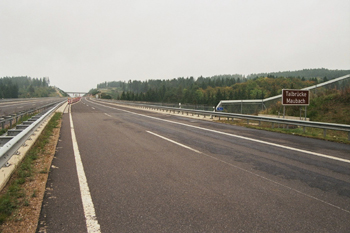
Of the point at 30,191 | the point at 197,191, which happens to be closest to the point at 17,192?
the point at 30,191

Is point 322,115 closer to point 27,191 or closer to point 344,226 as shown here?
point 344,226

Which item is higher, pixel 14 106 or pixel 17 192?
pixel 14 106

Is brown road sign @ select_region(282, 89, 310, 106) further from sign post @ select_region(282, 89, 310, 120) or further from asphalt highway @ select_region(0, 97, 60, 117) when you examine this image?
asphalt highway @ select_region(0, 97, 60, 117)

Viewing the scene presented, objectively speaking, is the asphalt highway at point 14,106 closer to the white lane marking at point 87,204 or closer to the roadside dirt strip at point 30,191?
the roadside dirt strip at point 30,191

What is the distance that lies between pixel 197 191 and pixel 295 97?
13.0 m

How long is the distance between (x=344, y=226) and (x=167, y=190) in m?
2.68

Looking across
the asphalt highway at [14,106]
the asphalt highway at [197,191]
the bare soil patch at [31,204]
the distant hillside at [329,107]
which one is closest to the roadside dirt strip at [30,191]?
the bare soil patch at [31,204]

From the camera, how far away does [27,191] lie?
401cm

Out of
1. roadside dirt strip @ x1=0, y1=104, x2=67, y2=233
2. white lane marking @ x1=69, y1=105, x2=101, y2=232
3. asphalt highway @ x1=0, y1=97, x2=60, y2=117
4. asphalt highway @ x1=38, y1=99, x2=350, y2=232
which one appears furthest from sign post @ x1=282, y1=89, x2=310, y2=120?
asphalt highway @ x1=0, y1=97, x2=60, y2=117

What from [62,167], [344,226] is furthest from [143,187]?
[344,226]

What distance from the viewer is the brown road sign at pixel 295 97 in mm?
14148

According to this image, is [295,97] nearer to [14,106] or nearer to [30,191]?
[30,191]

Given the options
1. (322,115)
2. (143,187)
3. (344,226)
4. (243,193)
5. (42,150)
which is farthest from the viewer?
(322,115)

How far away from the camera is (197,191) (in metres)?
4.07
